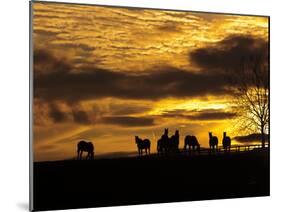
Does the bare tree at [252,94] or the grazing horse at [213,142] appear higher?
the bare tree at [252,94]

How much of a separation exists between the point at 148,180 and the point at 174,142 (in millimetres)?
567

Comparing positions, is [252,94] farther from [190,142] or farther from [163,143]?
[163,143]

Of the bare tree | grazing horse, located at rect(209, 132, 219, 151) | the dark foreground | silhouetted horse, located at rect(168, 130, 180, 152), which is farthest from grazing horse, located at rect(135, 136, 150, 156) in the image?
the bare tree

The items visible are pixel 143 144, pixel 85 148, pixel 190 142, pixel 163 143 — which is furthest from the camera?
pixel 190 142

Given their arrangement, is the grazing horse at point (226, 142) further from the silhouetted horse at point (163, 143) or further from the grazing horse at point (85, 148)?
the grazing horse at point (85, 148)

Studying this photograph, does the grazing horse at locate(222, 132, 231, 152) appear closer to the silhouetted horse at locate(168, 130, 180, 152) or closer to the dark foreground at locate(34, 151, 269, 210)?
the dark foreground at locate(34, 151, 269, 210)

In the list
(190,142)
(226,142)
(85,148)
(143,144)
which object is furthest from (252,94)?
(85,148)

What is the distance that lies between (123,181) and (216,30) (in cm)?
222

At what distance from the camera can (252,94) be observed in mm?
8648

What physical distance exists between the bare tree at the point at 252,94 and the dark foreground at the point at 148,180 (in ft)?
1.31

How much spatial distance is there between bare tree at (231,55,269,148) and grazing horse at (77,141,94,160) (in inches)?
79.1

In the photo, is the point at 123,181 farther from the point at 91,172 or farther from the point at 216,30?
the point at 216,30

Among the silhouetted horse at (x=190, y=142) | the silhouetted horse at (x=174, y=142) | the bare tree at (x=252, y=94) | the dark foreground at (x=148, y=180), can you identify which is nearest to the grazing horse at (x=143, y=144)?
the dark foreground at (x=148, y=180)

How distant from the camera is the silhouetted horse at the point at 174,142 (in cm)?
817
